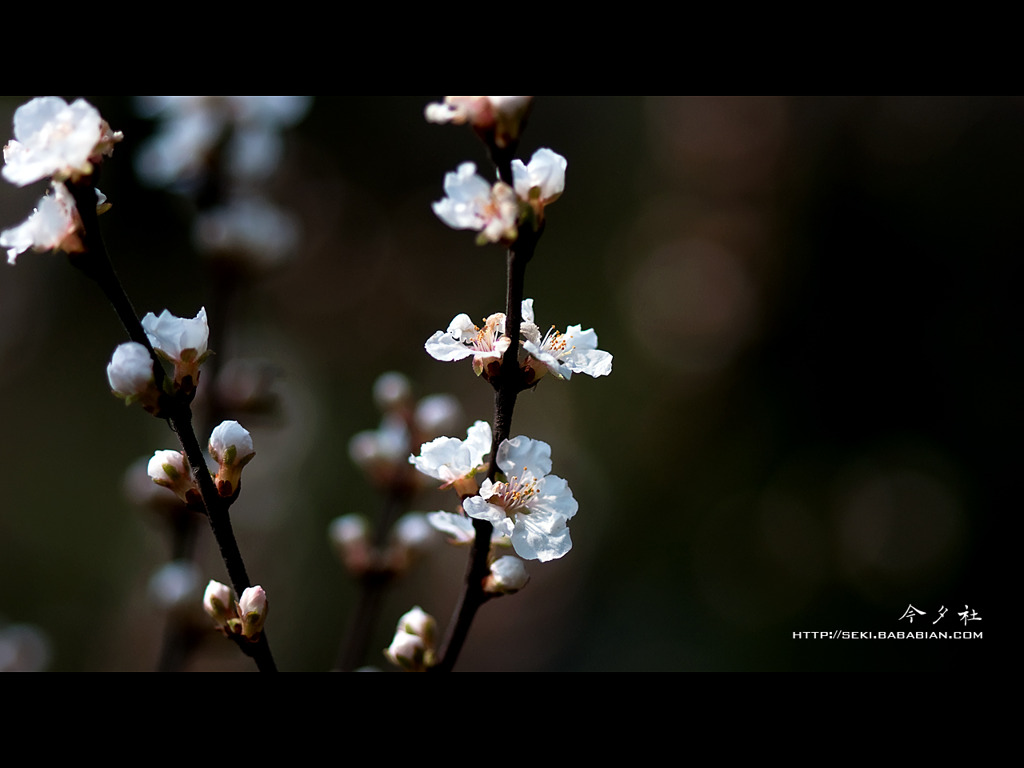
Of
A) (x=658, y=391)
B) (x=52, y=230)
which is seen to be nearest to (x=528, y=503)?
(x=52, y=230)

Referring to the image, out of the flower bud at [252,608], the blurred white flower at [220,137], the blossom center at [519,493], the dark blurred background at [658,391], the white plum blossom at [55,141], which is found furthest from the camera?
the dark blurred background at [658,391]

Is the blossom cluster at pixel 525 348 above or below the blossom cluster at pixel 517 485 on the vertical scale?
above

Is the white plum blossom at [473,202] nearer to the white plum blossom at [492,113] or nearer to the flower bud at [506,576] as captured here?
the white plum blossom at [492,113]

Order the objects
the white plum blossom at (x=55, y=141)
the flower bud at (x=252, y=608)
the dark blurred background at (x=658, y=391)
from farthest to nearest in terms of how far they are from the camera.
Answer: the dark blurred background at (x=658, y=391)
the flower bud at (x=252, y=608)
the white plum blossom at (x=55, y=141)

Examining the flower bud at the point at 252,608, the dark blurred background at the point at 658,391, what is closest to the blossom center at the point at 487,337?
the flower bud at the point at 252,608

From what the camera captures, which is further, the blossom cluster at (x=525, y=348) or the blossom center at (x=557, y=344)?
the blossom center at (x=557, y=344)

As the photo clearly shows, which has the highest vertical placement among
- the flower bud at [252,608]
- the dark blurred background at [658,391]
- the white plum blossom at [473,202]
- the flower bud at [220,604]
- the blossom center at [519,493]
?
the white plum blossom at [473,202]

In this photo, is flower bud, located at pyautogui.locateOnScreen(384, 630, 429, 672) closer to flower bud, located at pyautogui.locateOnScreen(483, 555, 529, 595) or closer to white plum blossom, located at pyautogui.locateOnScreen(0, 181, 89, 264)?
flower bud, located at pyautogui.locateOnScreen(483, 555, 529, 595)

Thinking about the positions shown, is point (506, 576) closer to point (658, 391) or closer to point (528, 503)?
point (528, 503)
